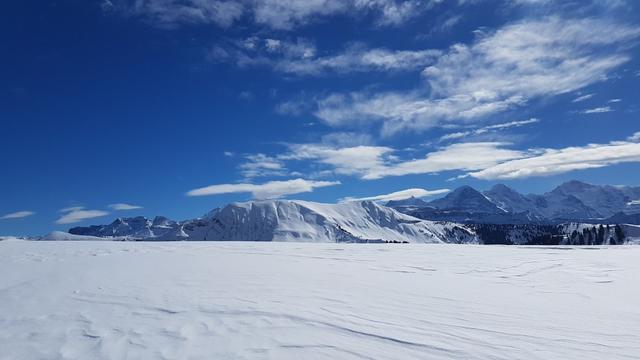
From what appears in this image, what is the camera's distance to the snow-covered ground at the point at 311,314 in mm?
5855

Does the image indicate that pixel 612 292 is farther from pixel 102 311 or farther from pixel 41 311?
pixel 41 311

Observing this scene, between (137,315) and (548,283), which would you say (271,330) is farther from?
(548,283)

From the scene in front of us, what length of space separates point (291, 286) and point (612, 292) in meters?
7.46

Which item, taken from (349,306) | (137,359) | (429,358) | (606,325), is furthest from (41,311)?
(606,325)

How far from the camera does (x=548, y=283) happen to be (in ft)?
39.1

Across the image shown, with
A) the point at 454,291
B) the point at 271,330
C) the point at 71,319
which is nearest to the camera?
the point at 271,330

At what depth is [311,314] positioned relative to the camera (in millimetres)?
7621

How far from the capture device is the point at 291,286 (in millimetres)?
10445

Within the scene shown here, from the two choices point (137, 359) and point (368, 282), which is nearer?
point (137, 359)

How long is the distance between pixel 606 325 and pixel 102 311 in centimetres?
840

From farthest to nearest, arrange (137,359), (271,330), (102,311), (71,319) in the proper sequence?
(102,311) → (71,319) → (271,330) → (137,359)

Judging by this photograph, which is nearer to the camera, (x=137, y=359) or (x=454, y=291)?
(x=137, y=359)

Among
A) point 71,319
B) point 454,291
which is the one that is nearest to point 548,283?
point 454,291

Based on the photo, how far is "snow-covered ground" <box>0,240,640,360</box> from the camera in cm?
586
